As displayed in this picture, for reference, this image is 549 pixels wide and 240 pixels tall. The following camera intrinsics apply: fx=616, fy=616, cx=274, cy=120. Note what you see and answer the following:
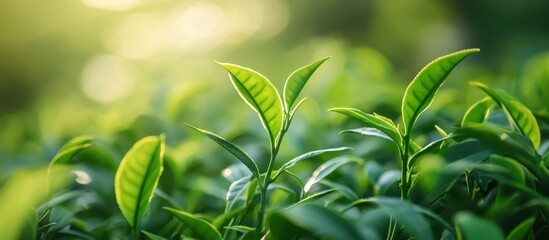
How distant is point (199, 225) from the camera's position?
0.84m

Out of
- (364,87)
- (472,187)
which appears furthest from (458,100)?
(472,187)

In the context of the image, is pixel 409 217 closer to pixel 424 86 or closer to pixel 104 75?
pixel 424 86

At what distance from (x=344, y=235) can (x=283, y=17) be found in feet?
28.3

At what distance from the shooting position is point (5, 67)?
7.25 m

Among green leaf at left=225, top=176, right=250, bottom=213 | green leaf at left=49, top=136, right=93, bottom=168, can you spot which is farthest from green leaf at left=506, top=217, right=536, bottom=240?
green leaf at left=49, top=136, right=93, bottom=168

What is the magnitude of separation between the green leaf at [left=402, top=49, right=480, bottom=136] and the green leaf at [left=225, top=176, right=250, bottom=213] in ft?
0.81

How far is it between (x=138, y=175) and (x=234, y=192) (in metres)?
0.16

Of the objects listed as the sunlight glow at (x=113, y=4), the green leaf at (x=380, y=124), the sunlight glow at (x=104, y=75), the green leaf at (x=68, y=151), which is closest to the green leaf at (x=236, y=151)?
the green leaf at (x=380, y=124)

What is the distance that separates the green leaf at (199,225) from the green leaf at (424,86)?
0.29 metres

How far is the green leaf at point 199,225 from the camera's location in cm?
83

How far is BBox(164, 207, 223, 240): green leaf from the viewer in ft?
2.71

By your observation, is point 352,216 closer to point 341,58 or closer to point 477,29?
point 341,58

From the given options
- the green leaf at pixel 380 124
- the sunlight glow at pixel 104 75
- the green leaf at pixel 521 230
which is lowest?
the sunlight glow at pixel 104 75

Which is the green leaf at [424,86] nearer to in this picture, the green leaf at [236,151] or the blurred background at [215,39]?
the green leaf at [236,151]
